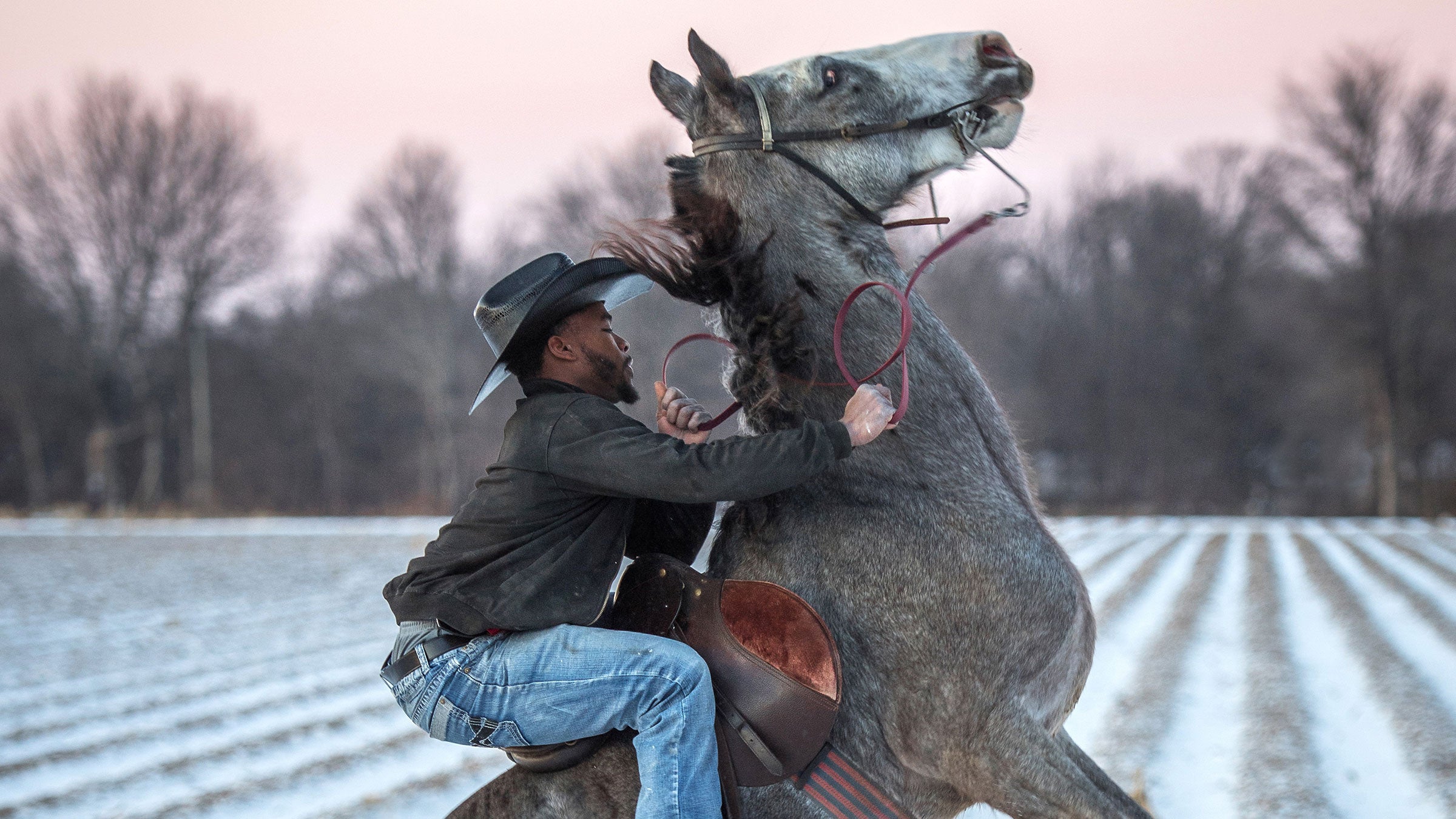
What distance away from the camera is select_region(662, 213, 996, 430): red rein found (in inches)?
96.1

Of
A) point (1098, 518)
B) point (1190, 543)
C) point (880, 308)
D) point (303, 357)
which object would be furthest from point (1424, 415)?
point (303, 357)

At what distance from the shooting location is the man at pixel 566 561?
2.20 metres

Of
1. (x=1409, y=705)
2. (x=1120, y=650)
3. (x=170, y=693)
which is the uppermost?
(x=1409, y=705)

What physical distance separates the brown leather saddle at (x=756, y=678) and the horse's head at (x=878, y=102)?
1.15m

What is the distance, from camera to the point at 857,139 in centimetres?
279


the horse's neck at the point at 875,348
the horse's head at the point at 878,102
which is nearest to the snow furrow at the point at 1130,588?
the horse's neck at the point at 875,348

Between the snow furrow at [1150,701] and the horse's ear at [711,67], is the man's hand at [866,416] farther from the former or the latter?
the snow furrow at [1150,701]

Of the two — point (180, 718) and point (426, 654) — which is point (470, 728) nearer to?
point (426, 654)

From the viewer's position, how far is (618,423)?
7.81 feet

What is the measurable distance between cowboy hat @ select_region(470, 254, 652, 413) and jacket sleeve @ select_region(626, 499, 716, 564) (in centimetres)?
55

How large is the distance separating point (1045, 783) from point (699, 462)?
104 cm

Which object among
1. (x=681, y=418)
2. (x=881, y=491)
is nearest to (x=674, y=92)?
(x=681, y=418)

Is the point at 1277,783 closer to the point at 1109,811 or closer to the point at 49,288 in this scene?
the point at 1109,811

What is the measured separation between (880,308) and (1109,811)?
4.36 feet
